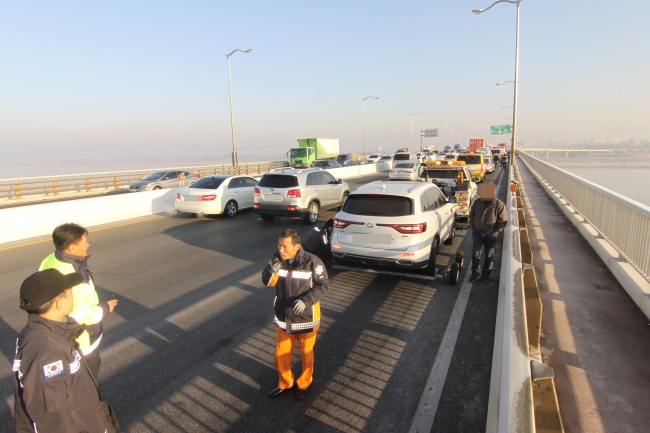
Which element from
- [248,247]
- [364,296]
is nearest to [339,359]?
[364,296]

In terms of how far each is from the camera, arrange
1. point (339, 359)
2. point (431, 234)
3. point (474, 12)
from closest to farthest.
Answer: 1. point (339, 359)
2. point (431, 234)
3. point (474, 12)

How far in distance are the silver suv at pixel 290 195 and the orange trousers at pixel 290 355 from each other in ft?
28.0

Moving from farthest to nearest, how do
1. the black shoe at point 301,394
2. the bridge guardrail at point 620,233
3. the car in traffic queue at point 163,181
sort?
the car in traffic queue at point 163,181
the bridge guardrail at point 620,233
the black shoe at point 301,394

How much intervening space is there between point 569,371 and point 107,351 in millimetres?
5023

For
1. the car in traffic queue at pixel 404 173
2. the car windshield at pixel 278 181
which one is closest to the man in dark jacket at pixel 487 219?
the car windshield at pixel 278 181

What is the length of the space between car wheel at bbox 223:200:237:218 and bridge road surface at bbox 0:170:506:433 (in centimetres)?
576

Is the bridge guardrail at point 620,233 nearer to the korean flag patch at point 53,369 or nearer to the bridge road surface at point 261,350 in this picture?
the bridge road surface at point 261,350

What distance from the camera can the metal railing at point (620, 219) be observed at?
5.33 metres

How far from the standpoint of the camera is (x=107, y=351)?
15.1ft

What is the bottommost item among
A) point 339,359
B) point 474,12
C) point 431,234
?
point 339,359

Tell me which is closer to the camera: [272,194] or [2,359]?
[2,359]

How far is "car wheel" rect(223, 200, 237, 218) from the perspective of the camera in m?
14.0

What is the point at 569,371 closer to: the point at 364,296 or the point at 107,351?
the point at 364,296

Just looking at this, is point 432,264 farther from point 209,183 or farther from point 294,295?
point 209,183
